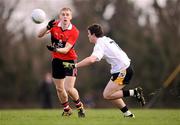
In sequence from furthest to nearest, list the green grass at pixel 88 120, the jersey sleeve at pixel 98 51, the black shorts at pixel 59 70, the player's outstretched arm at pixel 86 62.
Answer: the black shorts at pixel 59 70, the jersey sleeve at pixel 98 51, the player's outstretched arm at pixel 86 62, the green grass at pixel 88 120

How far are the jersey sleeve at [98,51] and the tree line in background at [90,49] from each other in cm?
2443

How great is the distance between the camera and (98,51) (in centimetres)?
1238

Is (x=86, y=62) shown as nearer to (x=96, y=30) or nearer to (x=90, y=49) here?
(x=96, y=30)

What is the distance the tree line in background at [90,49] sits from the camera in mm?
38219

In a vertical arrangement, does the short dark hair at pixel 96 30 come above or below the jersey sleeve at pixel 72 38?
above

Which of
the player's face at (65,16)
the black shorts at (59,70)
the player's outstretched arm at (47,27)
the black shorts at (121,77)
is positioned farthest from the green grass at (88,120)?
the player's face at (65,16)

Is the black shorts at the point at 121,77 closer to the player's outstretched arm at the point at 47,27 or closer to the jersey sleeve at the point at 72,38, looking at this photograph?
the jersey sleeve at the point at 72,38

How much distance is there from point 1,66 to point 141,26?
9610 millimetres

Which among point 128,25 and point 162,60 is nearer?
point 162,60

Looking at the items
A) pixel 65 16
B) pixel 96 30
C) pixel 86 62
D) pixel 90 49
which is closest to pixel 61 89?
pixel 65 16

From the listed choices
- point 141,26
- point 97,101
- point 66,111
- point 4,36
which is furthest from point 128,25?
point 66,111

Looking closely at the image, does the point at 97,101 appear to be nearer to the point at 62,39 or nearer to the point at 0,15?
the point at 0,15

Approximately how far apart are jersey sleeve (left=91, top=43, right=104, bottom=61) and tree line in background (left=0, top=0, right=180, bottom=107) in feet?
80.2

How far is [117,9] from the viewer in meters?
44.8
